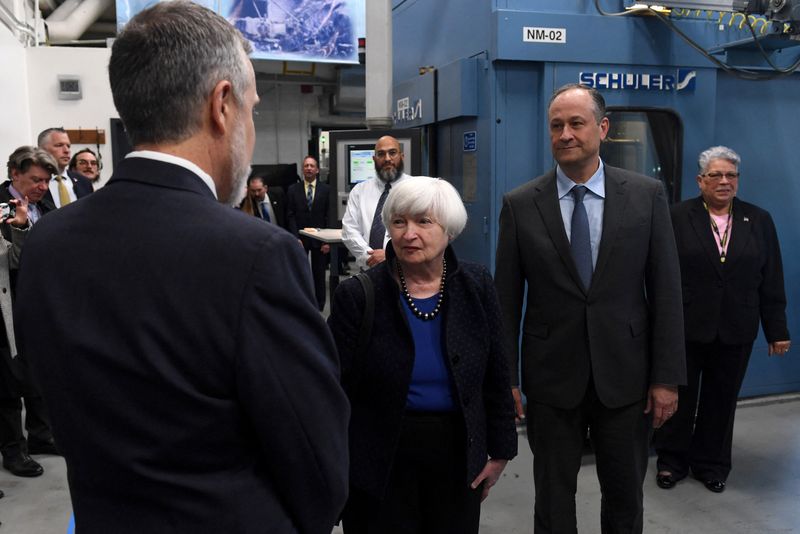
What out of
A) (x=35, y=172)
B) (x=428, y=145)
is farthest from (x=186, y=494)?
(x=428, y=145)

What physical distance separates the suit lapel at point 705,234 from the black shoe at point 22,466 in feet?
12.0

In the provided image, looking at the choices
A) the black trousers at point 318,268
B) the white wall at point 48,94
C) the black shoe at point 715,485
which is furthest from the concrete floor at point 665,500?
the white wall at point 48,94

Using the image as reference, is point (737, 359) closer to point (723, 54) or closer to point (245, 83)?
point (723, 54)

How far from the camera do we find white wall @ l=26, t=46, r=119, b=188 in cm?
866

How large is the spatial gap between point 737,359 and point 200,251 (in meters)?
3.23

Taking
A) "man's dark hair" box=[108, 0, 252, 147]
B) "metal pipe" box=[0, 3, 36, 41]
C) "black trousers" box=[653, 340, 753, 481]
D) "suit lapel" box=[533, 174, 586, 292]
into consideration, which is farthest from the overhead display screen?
"man's dark hair" box=[108, 0, 252, 147]

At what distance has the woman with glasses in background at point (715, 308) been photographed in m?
3.33

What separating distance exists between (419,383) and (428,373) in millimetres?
38

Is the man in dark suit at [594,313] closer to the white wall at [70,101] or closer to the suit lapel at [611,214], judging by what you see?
the suit lapel at [611,214]

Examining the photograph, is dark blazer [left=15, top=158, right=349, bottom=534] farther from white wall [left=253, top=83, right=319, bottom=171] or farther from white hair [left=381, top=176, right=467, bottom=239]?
white wall [left=253, top=83, right=319, bottom=171]

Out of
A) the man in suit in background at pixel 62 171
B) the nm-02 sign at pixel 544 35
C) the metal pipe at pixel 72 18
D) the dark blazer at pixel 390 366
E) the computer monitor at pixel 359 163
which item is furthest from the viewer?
the metal pipe at pixel 72 18

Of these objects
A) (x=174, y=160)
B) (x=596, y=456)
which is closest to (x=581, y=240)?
(x=596, y=456)

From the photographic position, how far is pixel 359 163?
5172 millimetres

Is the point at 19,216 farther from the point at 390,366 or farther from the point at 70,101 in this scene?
the point at 70,101
